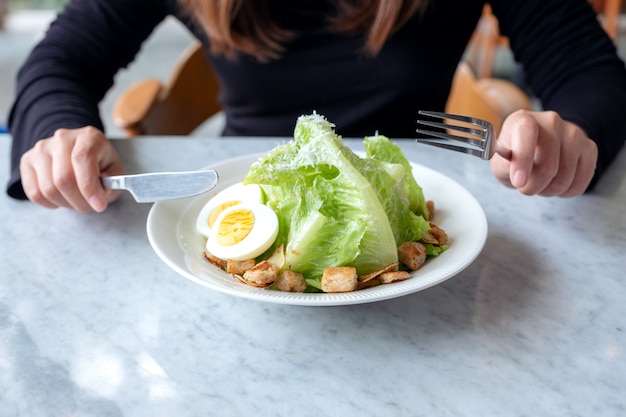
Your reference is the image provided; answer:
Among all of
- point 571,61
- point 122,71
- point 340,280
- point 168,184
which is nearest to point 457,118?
point 340,280

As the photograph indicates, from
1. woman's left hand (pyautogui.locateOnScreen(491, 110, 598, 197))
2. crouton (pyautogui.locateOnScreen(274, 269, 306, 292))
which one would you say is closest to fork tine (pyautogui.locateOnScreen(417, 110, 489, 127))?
woman's left hand (pyautogui.locateOnScreen(491, 110, 598, 197))

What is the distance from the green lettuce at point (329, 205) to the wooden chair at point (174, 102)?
0.79m

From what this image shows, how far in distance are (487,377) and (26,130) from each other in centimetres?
89

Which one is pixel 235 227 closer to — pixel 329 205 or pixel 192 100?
pixel 329 205

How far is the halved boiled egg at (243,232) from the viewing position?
0.75 meters

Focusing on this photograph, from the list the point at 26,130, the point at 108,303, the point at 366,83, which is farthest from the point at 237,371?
the point at 366,83

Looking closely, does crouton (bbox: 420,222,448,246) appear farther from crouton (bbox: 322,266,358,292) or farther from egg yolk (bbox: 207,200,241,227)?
egg yolk (bbox: 207,200,241,227)

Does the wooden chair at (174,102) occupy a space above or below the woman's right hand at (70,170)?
below

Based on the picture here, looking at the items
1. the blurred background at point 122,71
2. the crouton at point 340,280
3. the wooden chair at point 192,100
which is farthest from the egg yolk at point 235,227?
the blurred background at point 122,71

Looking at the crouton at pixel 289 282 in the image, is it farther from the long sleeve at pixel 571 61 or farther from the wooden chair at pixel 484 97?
the wooden chair at pixel 484 97

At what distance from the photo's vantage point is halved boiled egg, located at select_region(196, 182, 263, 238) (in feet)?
2.70

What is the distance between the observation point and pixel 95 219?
99 centimetres

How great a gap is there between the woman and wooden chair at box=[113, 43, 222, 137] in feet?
0.42

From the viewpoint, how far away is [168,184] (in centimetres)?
85
